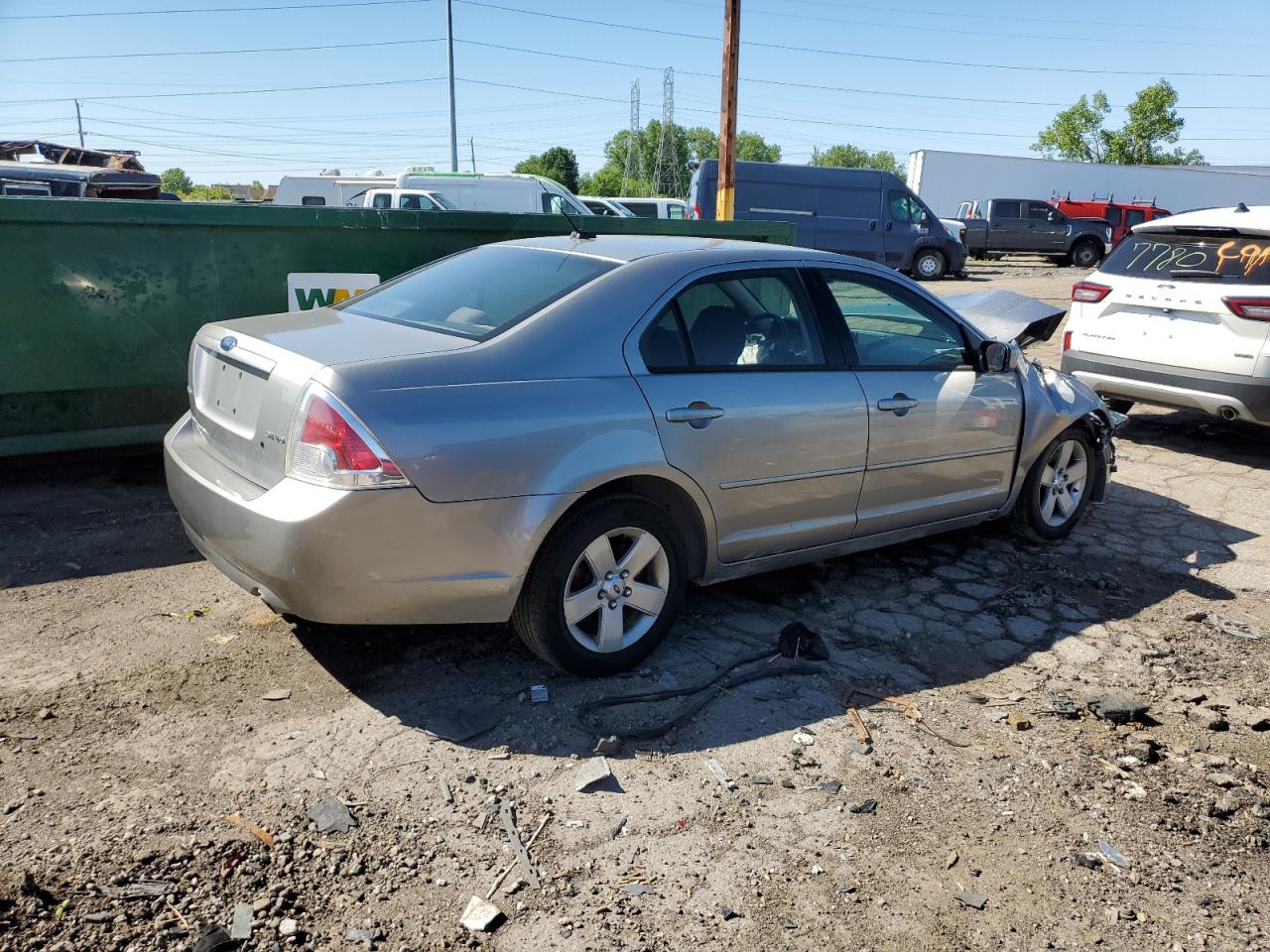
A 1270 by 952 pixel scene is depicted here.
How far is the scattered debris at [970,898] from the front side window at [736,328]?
1.99m

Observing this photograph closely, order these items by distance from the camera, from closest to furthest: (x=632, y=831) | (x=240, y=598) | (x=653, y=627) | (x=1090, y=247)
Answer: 1. (x=632, y=831)
2. (x=653, y=627)
3. (x=240, y=598)
4. (x=1090, y=247)

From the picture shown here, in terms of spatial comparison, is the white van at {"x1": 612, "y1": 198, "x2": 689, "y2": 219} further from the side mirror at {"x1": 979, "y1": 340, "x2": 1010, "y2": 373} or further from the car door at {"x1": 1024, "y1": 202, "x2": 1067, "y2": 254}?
the side mirror at {"x1": 979, "y1": 340, "x2": 1010, "y2": 373}

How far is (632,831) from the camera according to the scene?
2.87 meters

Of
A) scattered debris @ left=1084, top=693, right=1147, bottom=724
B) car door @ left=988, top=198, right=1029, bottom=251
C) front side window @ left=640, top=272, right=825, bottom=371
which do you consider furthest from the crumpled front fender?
car door @ left=988, top=198, right=1029, bottom=251

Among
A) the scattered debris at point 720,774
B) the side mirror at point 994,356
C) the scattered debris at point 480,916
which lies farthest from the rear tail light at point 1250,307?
the scattered debris at point 480,916

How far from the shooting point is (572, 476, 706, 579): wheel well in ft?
11.7

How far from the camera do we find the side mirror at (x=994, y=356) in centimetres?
479

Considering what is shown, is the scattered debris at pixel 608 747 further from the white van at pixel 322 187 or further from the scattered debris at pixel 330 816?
the white van at pixel 322 187

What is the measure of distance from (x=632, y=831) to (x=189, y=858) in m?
1.18

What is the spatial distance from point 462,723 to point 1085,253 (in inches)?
1283

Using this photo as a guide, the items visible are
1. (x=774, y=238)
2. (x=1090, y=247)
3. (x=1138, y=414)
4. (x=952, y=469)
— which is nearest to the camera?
(x=952, y=469)

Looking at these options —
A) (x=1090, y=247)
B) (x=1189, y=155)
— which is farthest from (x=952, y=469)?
(x=1189, y=155)

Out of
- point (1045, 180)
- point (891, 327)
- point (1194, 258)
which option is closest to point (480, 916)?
point (891, 327)

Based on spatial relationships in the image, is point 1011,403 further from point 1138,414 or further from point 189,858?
point 1138,414
